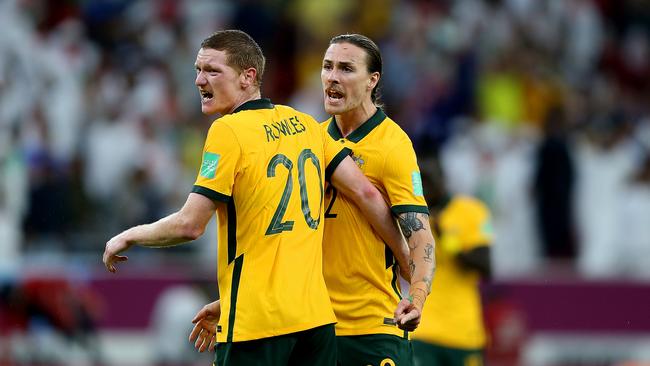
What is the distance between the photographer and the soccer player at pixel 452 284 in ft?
30.9

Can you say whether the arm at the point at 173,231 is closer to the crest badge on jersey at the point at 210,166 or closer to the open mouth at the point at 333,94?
the crest badge on jersey at the point at 210,166

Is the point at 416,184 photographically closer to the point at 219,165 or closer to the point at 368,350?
the point at 368,350

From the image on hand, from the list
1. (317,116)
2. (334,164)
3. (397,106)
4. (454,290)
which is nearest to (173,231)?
(334,164)

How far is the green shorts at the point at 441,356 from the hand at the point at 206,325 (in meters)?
2.91

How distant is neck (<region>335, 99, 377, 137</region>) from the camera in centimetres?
697

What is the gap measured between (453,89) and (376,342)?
1003 cm

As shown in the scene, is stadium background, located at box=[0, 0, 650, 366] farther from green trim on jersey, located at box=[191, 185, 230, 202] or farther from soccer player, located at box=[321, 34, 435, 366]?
green trim on jersey, located at box=[191, 185, 230, 202]

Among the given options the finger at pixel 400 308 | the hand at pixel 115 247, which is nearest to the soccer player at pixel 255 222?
the hand at pixel 115 247

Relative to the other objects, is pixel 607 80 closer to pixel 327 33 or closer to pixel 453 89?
pixel 453 89

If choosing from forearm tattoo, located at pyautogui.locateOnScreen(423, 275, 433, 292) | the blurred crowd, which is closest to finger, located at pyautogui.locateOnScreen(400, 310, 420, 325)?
forearm tattoo, located at pyautogui.locateOnScreen(423, 275, 433, 292)

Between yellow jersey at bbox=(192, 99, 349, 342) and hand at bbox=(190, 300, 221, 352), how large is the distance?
484 mm

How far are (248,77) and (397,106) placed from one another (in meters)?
10.1

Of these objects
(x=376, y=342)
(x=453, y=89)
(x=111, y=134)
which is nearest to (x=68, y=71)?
(x=111, y=134)

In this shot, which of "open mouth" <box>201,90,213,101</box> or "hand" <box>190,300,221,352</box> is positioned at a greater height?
"open mouth" <box>201,90,213,101</box>
